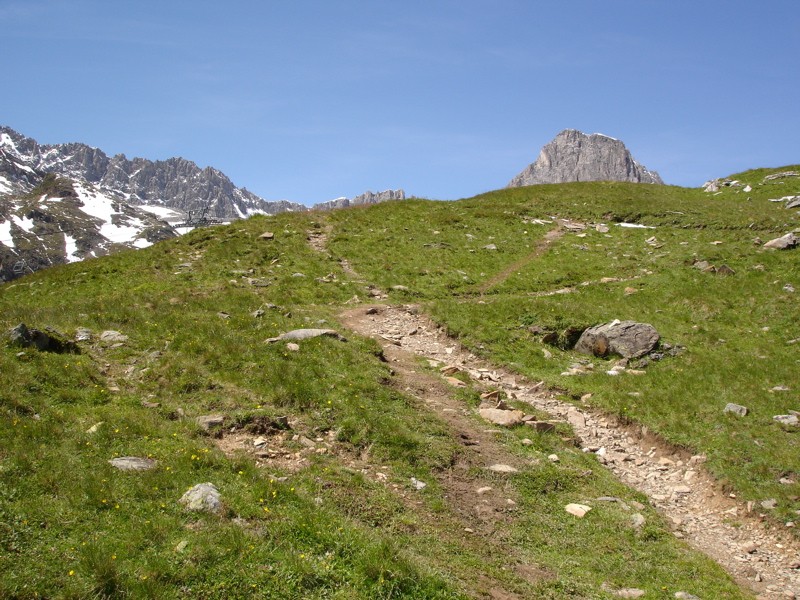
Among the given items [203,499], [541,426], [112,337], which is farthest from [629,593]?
[112,337]

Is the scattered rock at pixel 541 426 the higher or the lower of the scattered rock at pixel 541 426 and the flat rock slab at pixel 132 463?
the lower

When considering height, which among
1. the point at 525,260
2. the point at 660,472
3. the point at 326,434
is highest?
the point at 525,260

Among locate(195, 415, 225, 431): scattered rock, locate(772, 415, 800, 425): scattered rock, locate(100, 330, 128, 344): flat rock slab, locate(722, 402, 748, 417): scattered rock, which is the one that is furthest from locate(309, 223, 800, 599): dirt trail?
locate(100, 330, 128, 344): flat rock slab

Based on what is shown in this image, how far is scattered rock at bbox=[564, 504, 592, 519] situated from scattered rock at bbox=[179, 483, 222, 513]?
8360mm

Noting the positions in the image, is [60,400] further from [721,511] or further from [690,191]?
[690,191]

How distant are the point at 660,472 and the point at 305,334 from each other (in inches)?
504

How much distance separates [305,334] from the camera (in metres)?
20.9

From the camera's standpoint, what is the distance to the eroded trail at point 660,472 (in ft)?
40.5

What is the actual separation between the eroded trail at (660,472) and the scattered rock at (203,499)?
620 cm

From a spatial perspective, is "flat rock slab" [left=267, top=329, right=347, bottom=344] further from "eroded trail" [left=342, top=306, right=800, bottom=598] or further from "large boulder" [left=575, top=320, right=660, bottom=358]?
"large boulder" [left=575, top=320, right=660, bottom=358]

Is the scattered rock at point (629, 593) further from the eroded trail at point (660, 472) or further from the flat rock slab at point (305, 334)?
the flat rock slab at point (305, 334)

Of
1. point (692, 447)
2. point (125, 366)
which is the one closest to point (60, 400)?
point (125, 366)

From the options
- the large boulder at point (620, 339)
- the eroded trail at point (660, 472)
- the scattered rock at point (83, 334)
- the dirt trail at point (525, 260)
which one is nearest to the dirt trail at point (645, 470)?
the eroded trail at point (660, 472)

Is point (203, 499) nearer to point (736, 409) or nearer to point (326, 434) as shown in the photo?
point (326, 434)
